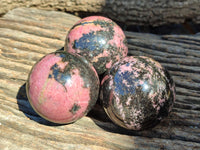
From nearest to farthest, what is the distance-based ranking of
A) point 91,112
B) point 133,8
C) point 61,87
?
point 61,87
point 91,112
point 133,8

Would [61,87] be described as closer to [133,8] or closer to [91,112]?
[91,112]

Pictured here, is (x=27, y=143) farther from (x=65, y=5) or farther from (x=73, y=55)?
(x=65, y=5)

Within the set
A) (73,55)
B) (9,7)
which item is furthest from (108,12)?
(73,55)

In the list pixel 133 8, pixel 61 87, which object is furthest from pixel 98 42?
pixel 133 8

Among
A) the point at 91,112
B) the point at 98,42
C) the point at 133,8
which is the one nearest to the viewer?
the point at 98,42

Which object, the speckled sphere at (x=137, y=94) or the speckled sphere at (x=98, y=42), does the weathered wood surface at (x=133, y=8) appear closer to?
the speckled sphere at (x=98, y=42)

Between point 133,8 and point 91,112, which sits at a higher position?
point 133,8

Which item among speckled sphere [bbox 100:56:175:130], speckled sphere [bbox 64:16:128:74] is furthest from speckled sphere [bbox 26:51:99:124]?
speckled sphere [bbox 64:16:128:74]
